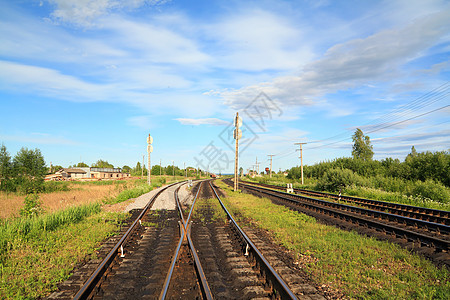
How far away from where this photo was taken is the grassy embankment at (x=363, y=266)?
5.28 meters

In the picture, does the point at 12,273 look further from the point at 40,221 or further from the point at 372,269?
the point at 372,269

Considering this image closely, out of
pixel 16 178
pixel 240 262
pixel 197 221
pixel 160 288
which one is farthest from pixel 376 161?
pixel 16 178

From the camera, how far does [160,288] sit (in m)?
5.28

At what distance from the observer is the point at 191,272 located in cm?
609

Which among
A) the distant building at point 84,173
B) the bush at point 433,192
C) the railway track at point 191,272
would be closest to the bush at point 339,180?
the bush at point 433,192

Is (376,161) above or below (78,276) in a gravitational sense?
above

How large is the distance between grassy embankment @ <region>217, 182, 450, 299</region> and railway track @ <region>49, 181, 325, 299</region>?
818 mm

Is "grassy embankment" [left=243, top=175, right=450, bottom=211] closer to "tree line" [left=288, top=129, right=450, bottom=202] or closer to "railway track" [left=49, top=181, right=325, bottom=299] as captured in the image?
"tree line" [left=288, top=129, right=450, bottom=202]

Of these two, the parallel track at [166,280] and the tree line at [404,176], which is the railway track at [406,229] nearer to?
the parallel track at [166,280]

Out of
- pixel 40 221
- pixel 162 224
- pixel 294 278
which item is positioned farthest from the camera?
pixel 162 224

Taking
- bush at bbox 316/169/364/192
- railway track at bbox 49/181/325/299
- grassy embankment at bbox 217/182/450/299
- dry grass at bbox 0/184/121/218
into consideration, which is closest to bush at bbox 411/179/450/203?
bush at bbox 316/169/364/192

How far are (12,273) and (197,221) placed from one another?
7.31 meters

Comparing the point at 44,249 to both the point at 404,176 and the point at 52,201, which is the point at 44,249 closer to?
the point at 52,201

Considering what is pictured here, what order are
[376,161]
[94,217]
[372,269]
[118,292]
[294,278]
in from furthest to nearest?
[376,161]
[94,217]
[372,269]
[294,278]
[118,292]
